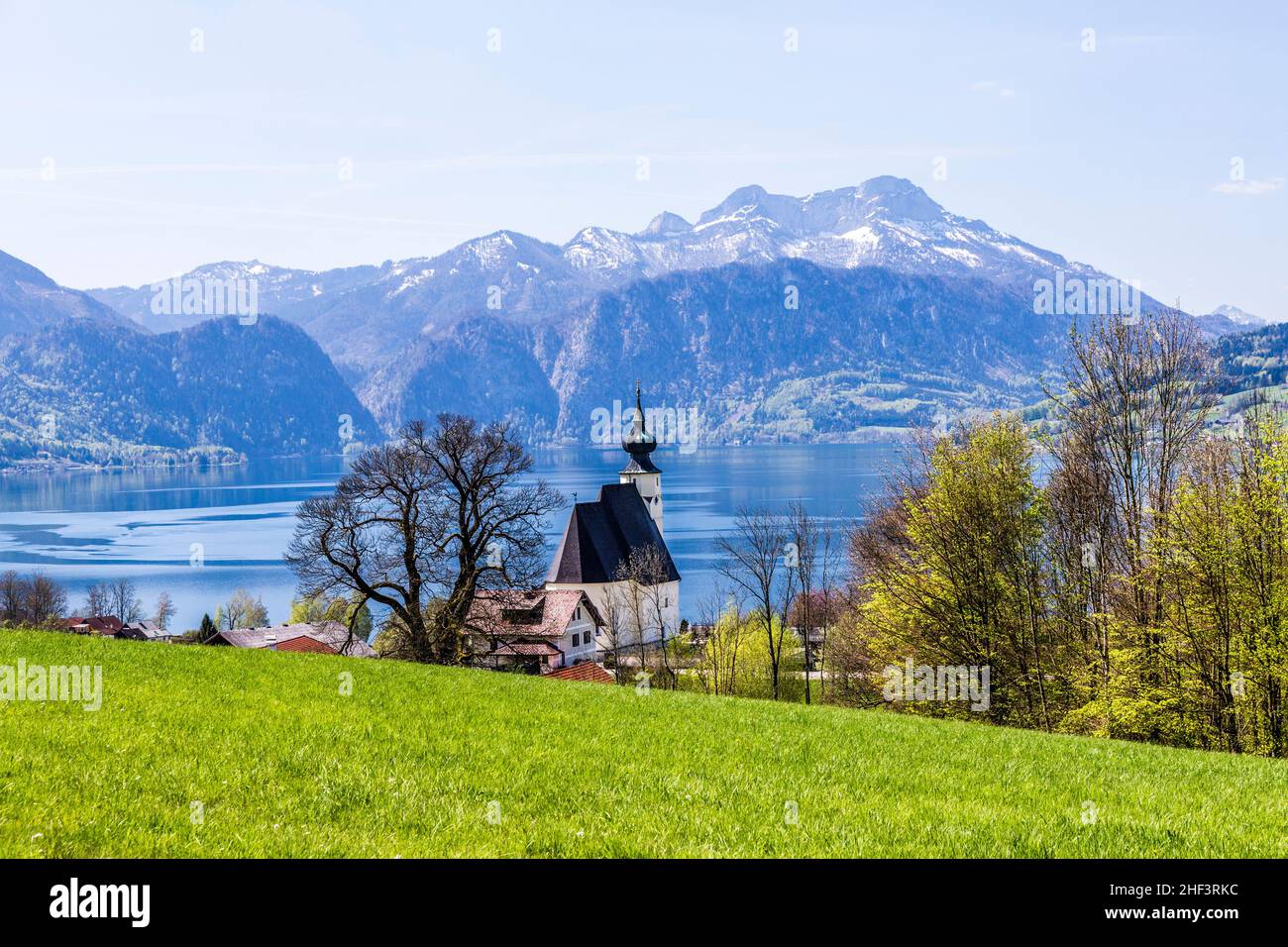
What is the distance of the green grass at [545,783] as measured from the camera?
332 inches

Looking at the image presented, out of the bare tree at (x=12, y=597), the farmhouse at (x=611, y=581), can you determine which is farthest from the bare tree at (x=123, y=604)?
the farmhouse at (x=611, y=581)

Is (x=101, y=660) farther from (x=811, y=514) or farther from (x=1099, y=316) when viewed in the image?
(x=811, y=514)

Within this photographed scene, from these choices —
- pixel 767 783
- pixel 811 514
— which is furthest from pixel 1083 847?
pixel 811 514

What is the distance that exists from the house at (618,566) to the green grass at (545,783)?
55.1 metres

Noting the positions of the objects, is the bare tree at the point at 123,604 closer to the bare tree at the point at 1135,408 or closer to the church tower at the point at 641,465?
the church tower at the point at 641,465

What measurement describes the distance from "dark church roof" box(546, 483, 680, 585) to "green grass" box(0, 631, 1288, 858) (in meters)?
58.5

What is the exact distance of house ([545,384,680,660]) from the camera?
74875 millimetres

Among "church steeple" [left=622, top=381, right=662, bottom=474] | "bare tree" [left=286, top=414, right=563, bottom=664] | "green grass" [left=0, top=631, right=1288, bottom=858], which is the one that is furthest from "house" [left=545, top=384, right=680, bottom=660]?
"green grass" [left=0, top=631, right=1288, bottom=858]

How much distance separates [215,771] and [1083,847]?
7921 mm

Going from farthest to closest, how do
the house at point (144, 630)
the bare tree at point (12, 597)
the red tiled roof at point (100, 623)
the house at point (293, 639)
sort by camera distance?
the red tiled roof at point (100, 623) → the house at point (144, 630) → the bare tree at point (12, 597) → the house at point (293, 639)

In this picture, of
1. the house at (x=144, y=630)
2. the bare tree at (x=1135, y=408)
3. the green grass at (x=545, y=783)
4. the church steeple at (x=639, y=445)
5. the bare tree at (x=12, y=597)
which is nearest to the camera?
the green grass at (x=545, y=783)

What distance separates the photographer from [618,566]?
76.9 m

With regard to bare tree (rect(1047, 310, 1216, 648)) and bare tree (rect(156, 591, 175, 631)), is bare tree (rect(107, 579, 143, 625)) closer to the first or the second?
bare tree (rect(156, 591, 175, 631))

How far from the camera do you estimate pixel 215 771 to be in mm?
10125
